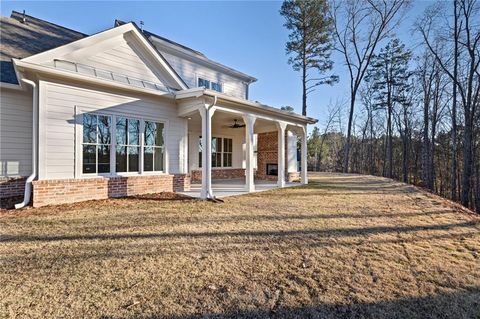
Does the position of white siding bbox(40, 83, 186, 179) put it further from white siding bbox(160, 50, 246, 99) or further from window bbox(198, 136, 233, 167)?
window bbox(198, 136, 233, 167)

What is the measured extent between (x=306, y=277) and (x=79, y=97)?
22.2ft

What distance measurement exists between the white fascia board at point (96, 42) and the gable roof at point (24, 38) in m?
1.48

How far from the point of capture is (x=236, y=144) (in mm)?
13688

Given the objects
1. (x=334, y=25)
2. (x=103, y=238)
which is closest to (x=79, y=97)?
(x=103, y=238)

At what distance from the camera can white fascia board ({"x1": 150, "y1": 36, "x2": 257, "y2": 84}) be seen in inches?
444

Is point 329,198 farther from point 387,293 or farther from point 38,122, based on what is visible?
point 38,122

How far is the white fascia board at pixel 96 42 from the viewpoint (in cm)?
594

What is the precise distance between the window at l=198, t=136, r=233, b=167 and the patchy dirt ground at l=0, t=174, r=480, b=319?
23.7ft

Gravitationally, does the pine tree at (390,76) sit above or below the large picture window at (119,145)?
above

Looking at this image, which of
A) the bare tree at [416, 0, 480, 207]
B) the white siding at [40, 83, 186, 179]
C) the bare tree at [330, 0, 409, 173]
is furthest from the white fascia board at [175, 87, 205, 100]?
the bare tree at [330, 0, 409, 173]

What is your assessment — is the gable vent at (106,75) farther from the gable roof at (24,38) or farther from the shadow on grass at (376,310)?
the shadow on grass at (376,310)

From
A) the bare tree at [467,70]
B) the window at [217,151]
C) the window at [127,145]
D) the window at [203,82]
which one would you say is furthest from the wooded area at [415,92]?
the window at [127,145]

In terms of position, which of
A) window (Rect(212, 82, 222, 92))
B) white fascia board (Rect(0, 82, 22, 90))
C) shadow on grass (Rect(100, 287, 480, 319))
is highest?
window (Rect(212, 82, 222, 92))

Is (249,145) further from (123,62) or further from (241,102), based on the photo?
(123,62)
